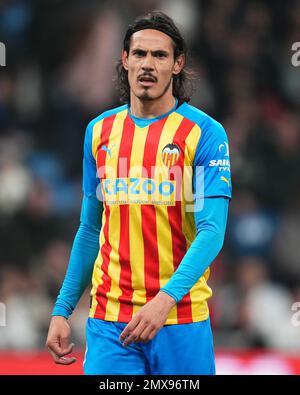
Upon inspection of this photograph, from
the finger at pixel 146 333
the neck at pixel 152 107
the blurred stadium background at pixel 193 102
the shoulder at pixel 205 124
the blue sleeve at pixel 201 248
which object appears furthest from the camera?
the blurred stadium background at pixel 193 102

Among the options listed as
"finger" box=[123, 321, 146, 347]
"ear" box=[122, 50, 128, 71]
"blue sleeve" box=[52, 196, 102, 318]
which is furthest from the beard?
"finger" box=[123, 321, 146, 347]

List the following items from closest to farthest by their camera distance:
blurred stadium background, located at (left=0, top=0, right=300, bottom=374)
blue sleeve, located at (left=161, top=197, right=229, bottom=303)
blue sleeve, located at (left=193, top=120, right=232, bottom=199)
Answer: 1. blue sleeve, located at (left=161, top=197, right=229, bottom=303)
2. blue sleeve, located at (left=193, top=120, right=232, bottom=199)
3. blurred stadium background, located at (left=0, top=0, right=300, bottom=374)

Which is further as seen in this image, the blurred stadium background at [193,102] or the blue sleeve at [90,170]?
the blurred stadium background at [193,102]

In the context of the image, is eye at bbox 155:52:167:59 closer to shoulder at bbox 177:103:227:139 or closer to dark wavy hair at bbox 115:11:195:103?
dark wavy hair at bbox 115:11:195:103

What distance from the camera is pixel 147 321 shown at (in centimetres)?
354

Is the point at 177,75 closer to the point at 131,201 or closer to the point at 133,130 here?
the point at 133,130

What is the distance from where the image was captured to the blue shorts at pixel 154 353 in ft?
12.7

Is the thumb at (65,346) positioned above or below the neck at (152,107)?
below

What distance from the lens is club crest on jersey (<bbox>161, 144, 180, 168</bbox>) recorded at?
12.9 ft

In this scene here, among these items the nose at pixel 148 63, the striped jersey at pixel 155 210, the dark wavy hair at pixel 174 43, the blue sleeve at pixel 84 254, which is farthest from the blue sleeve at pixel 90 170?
the nose at pixel 148 63

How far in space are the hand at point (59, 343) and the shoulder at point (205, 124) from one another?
1020 mm

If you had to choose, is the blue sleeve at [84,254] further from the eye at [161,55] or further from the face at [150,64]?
the eye at [161,55]

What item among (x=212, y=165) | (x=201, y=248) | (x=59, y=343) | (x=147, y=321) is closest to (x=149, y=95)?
(x=212, y=165)
